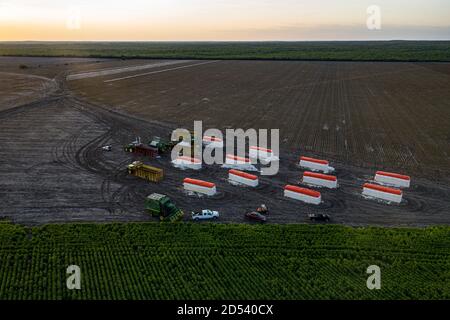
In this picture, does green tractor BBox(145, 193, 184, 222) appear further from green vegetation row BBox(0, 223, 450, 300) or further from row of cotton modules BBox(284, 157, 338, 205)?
row of cotton modules BBox(284, 157, 338, 205)

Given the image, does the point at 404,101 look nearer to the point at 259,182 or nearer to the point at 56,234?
the point at 259,182

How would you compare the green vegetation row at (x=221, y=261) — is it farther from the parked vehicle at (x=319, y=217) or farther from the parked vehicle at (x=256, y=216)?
the parked vehicle at (x=319, y=217)

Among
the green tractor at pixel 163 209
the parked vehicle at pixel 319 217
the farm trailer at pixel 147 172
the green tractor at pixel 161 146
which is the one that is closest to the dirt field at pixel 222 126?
the parked vehicle at pixel 319 217

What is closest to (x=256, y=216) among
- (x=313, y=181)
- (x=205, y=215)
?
(x=205, y=215)

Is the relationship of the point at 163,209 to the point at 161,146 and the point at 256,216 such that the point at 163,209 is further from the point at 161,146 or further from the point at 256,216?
the point at 161,146

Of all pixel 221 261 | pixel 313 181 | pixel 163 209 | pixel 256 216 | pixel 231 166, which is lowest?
pixel 221 261
